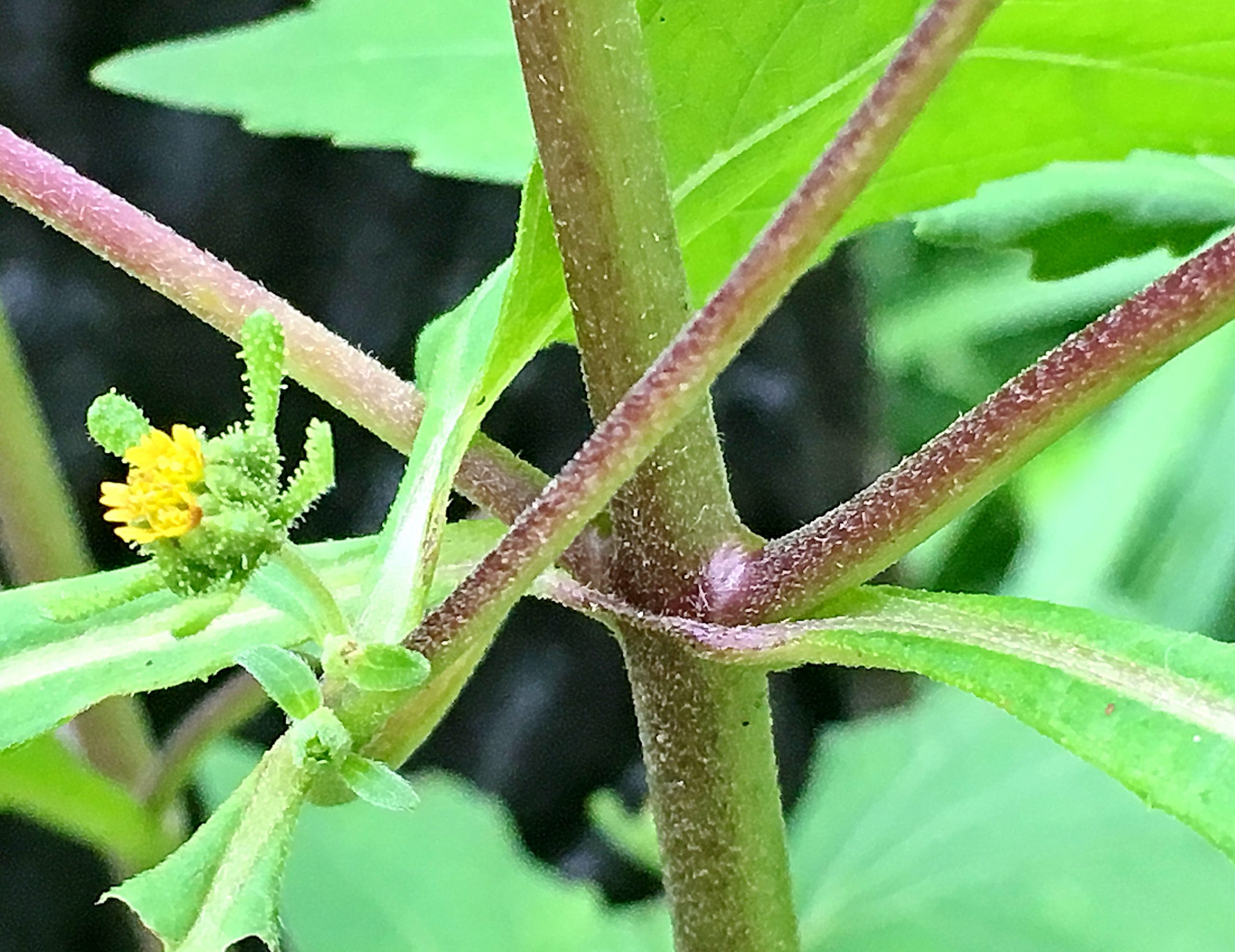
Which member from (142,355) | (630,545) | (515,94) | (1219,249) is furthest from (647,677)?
(142,355)

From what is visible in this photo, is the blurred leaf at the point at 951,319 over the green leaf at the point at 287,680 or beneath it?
over

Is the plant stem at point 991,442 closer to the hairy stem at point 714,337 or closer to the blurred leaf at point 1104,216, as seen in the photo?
the hairy stem at point 714,337

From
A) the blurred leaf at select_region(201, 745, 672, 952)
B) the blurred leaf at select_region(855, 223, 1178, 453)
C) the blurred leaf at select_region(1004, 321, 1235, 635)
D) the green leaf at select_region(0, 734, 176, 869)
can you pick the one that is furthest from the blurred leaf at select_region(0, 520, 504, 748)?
the blurred leaf at select_region(855, 223, 1178, 453)

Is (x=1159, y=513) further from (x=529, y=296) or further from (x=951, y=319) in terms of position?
(x=529, y=296)

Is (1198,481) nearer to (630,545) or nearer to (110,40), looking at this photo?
(110,40)

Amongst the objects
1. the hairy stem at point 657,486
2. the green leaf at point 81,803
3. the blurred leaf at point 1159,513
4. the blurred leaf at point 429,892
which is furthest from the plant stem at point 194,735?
the blurred leaf at point 1159,513

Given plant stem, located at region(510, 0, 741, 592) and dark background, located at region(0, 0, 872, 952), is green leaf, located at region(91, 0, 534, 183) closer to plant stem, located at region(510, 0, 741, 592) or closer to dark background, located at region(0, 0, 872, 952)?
plant stem, located at region(510, 0, 741, 592)
